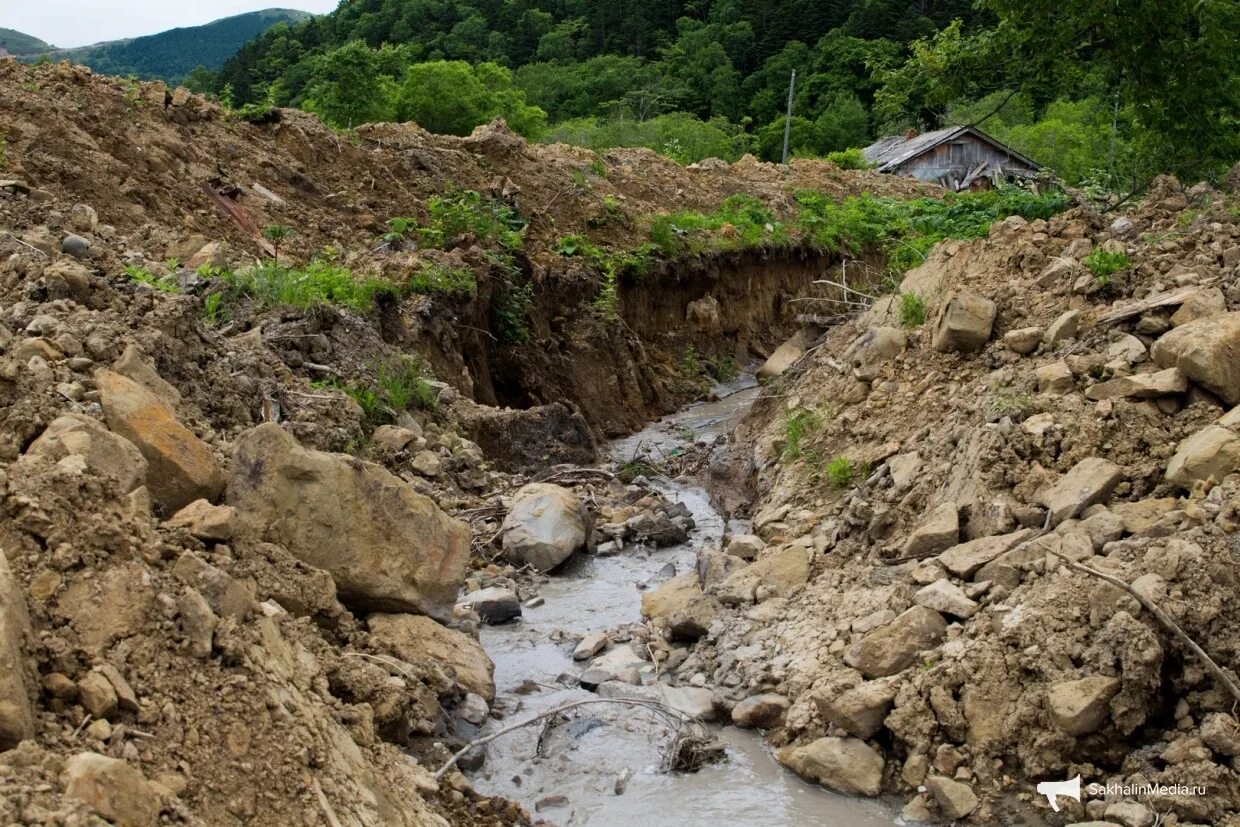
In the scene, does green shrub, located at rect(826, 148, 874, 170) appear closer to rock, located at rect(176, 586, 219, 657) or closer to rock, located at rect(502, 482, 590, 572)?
rock, located at rect(502, 482, 590, 572)

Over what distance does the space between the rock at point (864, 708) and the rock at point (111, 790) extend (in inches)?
123

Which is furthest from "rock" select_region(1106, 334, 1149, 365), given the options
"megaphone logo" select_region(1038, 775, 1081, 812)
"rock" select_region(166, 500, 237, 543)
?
"rock" select_region(166, 500, 237, 543)

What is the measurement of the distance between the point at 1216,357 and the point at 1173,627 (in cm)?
193

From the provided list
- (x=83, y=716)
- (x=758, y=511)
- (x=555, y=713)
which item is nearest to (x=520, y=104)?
(x=758, y=511)

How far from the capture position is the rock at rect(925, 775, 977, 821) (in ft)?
15.2

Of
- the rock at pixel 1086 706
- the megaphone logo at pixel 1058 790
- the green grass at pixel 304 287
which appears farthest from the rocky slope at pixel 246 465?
the rock at pixel 1086 706

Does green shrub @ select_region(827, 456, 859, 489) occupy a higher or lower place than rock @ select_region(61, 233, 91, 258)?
lower

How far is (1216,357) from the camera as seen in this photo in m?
5.86

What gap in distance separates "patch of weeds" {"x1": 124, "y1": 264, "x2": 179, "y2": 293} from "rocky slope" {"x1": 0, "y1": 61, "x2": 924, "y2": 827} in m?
0.04

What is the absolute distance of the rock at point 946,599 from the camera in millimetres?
5434

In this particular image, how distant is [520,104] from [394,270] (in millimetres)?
16659

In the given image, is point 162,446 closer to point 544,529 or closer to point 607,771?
point 607,771

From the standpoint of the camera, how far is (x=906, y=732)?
5.00 m

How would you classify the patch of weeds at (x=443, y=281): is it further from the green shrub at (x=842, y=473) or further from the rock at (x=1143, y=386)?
the rock at (x=1143, y=386)
